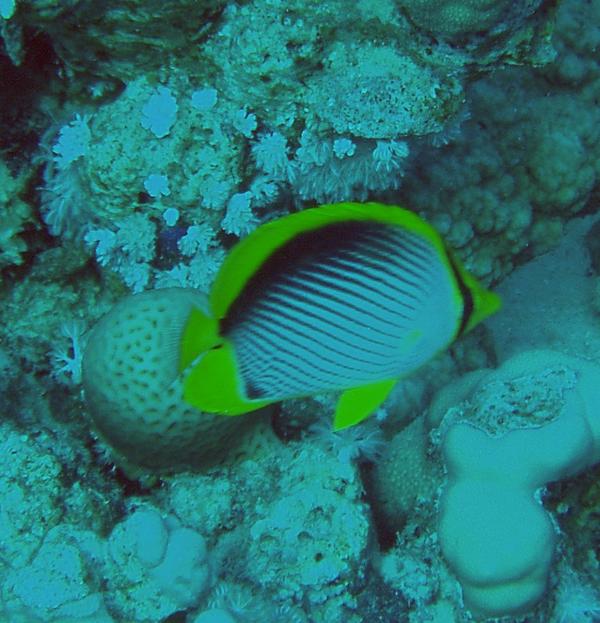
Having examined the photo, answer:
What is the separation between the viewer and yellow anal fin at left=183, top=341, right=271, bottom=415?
5.74 ft

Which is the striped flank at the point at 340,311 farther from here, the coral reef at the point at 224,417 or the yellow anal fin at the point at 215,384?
the coral reef at the point at 224,417

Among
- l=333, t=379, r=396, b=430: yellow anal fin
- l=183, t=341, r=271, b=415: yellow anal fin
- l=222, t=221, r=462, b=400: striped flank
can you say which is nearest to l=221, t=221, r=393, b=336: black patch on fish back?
l=222, t=221, r=462, b=400: striped flank

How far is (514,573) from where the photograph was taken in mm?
2475

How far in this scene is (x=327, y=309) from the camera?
5.66ft

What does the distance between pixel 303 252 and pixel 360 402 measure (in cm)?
51

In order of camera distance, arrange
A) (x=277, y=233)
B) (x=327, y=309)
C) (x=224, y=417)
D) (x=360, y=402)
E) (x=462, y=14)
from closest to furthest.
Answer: (x=277, y=233), (x=327, y=309), (x=360, y=402), (x=462, y=14), (x=224, y=417)

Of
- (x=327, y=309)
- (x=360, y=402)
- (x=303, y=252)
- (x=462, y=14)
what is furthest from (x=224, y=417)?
(x=462, y=14)

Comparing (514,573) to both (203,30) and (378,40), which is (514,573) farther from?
(203,30)

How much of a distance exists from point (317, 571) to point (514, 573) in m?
0.74

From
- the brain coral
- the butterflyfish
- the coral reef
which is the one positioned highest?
the brain coral

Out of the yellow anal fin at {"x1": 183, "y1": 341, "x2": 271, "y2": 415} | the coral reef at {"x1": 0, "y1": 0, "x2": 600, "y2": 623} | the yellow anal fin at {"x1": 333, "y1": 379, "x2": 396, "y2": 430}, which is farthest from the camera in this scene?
the coral reef at {"x1": 0, "y1": 0, "x2": 600, "y2": 623}

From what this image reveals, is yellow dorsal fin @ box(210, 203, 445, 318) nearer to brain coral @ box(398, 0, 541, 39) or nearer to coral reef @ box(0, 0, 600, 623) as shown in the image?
coral reef @ box(0, 0, 600, 623)

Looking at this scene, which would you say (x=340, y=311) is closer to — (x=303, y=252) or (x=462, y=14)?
(x=303, y=252)

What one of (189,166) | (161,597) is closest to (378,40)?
(189,166)
